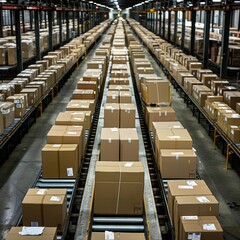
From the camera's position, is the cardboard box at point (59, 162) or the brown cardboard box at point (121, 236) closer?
the brown cardboard box at point (121, 236)

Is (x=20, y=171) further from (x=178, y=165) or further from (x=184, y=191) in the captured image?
(x=184, y=191)

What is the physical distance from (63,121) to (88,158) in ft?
3.23

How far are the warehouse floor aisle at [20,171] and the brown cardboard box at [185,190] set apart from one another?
2.52m

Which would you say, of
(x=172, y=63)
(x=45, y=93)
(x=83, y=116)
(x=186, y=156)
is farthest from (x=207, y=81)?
(x=186, y=156)

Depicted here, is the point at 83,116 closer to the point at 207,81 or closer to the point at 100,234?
the point at 100,234

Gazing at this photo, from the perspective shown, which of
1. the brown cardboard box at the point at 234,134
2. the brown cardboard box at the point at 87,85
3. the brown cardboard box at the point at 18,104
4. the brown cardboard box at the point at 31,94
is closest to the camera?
the brown cardboard box at the point at 234,134

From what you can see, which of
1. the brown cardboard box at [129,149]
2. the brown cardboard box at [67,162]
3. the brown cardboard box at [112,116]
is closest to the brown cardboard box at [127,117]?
the brown cardboard box at [112,116]

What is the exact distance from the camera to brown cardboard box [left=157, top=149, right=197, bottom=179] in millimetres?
6738

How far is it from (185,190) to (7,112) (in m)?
4.88

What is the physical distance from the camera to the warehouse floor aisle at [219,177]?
6.43 metres

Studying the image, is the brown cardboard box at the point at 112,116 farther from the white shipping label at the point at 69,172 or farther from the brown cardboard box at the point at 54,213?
the brown cardboard box at the point at 54,213

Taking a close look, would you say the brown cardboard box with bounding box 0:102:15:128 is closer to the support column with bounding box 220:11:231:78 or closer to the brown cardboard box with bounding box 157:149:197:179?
the brown cardboard box with bounding box 157:149:197:179

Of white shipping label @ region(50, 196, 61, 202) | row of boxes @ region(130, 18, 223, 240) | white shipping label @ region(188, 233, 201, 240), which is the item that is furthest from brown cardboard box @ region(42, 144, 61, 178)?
white shipping label @ region(188, 233, 201, 240)

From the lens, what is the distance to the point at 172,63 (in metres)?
17.2
